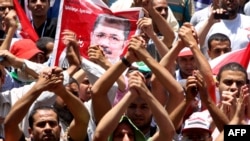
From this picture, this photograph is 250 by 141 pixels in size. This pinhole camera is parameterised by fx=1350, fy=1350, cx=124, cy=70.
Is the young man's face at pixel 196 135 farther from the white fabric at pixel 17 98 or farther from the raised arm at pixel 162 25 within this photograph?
the raised arm at pixel 162 25

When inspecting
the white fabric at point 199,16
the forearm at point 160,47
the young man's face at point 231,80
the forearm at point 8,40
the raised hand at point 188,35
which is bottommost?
the white fabric at point 199,16

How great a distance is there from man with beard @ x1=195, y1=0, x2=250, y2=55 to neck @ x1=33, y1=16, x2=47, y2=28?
72.5 inches

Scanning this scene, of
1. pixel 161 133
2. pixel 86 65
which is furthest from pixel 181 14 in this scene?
pixel 161 133

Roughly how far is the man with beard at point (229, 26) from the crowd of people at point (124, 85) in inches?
0.6

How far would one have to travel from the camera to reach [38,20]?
16047 mm

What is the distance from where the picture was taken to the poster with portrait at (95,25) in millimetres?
13727

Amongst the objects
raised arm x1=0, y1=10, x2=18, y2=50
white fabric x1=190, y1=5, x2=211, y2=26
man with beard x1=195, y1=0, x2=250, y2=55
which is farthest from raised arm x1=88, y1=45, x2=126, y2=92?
white fabric x1=190, y1=5, x2=211, y2=26

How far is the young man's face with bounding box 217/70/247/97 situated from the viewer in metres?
12.8

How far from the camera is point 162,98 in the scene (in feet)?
43.8

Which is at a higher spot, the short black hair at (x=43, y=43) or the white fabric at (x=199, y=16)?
the short black hair at (x=43, y=43)

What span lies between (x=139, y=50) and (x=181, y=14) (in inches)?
166

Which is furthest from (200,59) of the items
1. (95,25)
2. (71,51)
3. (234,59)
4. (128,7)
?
(128,7)

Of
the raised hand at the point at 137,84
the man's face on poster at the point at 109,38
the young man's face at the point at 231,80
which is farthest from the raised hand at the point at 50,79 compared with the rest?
the young man's face at the point at 231,80

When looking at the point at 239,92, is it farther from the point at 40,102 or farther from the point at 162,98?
the point at 40,102
